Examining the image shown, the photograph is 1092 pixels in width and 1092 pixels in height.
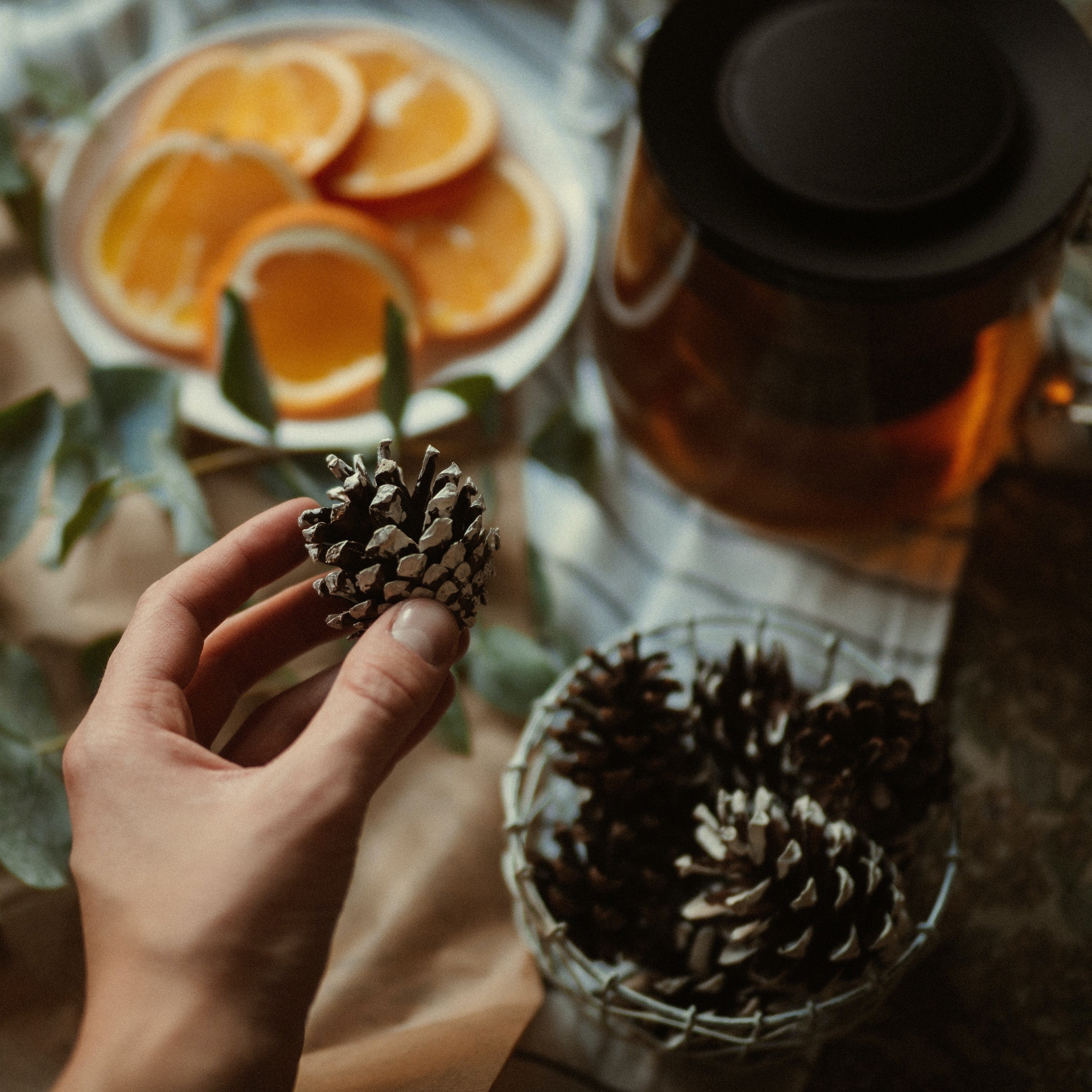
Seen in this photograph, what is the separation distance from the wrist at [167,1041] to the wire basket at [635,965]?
13 centimetres

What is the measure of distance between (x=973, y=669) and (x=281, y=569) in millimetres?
345

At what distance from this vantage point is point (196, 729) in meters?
0.33

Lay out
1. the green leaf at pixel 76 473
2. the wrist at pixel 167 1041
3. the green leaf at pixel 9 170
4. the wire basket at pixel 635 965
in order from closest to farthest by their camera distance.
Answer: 1. the wrist at pixel 167 1041
2. the wire basket at pixel 635 965
3. the green leaf at pixel 76 473
4. the green leaf at pixel 9 170

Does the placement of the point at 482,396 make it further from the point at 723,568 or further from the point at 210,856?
the point at 210,856

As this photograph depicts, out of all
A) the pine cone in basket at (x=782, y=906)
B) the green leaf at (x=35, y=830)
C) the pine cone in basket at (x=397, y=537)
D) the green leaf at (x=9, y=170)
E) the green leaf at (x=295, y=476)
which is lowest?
the green leaf at (x=35, y=830)

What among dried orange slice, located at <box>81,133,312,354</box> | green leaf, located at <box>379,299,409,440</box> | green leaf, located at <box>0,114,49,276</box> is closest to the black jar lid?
green leaf, located at <box>379,299,409,440</box>

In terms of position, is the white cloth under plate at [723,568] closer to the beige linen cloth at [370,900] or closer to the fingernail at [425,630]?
the beige linen cloth at [370,900]

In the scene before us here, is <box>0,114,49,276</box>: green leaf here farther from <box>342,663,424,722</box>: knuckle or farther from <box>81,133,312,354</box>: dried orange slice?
<box>342,663,424,722</box>: knuckle

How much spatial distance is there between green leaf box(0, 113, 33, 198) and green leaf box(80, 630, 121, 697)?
0.29m

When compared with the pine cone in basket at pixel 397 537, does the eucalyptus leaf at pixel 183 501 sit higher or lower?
lower

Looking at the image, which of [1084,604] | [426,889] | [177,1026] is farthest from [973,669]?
[177,1026]

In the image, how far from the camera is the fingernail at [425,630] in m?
0.27

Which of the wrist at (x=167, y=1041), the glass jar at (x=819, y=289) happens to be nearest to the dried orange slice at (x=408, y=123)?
the glass jar at (x=819, y=289)

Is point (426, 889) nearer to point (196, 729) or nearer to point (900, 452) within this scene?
point (196, 729)
